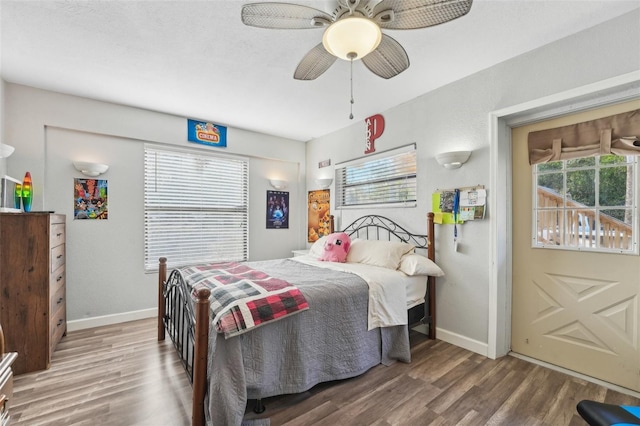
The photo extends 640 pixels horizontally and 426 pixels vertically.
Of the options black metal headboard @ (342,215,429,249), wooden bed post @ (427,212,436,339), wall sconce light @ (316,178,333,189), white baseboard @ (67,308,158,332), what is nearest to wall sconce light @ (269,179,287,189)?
wall sconce light @ (316,178,333,189)

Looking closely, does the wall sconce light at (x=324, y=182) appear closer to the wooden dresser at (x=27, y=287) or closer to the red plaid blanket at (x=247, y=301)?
the red plaid blanket at (x=247, y=301)

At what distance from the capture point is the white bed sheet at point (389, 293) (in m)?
2.28

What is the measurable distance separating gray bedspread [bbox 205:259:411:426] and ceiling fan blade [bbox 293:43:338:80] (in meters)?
1.58

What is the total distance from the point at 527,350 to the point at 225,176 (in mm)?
4141

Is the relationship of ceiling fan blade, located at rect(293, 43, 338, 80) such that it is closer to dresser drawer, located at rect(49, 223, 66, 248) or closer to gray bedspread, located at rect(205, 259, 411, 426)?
gray bedspread, located at rect(205, 259, 411, 426)

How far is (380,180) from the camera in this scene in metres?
3.64

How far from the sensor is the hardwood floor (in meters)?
1.74

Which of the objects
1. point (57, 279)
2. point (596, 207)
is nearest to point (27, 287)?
point (57, 279)

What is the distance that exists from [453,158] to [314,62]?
162 centimetres

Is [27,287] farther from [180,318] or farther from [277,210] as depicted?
[277,210]

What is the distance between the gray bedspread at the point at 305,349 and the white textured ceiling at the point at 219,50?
1934 millimetres

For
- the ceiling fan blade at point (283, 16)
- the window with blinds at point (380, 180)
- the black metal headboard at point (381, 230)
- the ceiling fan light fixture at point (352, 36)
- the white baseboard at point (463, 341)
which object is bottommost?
the white baseboard at point (463, 341)

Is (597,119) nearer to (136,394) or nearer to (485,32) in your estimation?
(485,32)

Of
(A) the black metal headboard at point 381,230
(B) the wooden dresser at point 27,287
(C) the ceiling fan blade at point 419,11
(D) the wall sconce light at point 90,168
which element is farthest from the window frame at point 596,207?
(D) the wall sconce light at point 90,168
